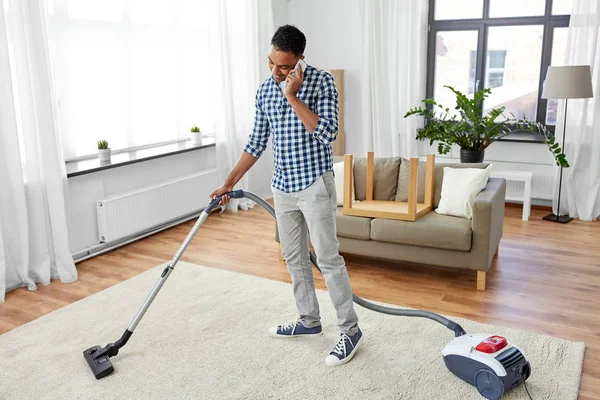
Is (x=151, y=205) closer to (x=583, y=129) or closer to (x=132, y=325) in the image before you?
(x=132, y=325)

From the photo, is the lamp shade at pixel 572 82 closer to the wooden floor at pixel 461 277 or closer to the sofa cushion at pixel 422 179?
the wooden floor at pixel 461 277

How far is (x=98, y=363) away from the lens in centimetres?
257

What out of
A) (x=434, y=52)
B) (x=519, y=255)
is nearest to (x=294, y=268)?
(x=519, y=255)

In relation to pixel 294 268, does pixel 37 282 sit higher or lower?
lower

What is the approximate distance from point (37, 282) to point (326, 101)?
238 centimetres

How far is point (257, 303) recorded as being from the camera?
328cm

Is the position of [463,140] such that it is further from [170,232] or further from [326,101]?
[326,101]

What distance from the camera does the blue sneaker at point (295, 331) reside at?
9.29 ft

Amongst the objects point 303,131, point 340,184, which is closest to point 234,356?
point 303,131

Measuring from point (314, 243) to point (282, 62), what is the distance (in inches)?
29.9

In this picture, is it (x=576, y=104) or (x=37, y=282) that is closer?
(x=37, y=282)

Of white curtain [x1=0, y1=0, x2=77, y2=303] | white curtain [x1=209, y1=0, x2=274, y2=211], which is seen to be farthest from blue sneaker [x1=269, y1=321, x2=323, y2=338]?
white curtain [x1=209, y1=0, x2=274, y2=211]

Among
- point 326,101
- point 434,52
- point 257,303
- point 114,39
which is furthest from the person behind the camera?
point 434,52

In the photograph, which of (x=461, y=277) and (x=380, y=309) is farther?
(x=461, y=277)
